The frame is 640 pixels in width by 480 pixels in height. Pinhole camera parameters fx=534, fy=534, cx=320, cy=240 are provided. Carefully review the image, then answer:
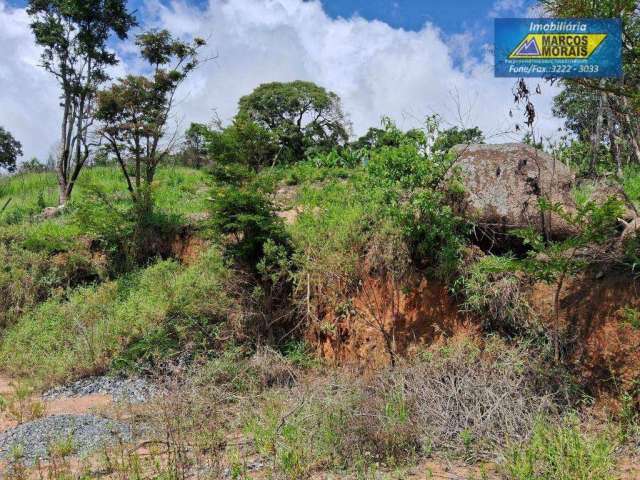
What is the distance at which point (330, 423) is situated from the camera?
4.97 metres

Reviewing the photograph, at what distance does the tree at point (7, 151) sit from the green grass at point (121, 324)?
1001 inches

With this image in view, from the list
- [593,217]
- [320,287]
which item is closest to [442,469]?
[593,217]

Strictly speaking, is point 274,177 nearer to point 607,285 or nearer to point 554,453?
point 607,285

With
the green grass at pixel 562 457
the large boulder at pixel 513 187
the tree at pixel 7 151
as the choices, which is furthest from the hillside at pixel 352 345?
the tree at pixel 7 151

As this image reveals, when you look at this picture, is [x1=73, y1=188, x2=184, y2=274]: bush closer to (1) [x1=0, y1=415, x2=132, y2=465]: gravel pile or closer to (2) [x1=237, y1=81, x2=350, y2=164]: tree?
(1) [x1=0, y1=415, x2=132, y2=465]: gravel pile

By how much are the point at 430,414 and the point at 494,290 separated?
66.8 inches

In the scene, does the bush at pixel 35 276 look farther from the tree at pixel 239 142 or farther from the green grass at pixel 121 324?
the tree at pixel 239 142

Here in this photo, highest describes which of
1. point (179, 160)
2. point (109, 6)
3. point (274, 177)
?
point (109, 6)

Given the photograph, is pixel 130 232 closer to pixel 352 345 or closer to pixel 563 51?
pixel 352 345

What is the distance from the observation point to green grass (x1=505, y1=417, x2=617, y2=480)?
380 cm

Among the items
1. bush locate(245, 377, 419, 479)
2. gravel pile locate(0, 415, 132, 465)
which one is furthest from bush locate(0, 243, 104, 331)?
bush locate(245, 377, 419, 479)

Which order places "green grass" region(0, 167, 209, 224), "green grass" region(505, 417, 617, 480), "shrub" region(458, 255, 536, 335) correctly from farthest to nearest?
"green grass" region(0, 167, 209, 224) < "shrub" region(458, 255, 536, 335) < "green grass" region(505, 417, 617, 480)

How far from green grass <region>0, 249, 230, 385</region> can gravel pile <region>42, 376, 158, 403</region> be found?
0.23 meters

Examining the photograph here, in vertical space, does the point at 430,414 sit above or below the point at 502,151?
below
